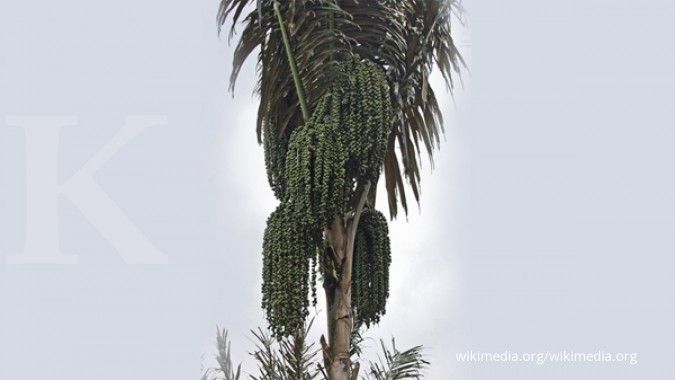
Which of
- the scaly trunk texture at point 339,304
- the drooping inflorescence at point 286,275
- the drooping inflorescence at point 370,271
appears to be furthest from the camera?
the drooping inflorescence at point 370,271

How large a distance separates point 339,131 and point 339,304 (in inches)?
43.1

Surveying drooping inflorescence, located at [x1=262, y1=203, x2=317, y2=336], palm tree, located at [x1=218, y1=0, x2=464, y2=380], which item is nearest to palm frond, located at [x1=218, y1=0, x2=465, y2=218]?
palm tree, located at [x1=218, y1=0, x2=464, y2=380]

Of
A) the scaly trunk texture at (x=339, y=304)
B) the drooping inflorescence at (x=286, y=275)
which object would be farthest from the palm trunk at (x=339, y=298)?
the drooping inflorescence at (x=286, y=275)

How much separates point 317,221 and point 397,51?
4.90ft

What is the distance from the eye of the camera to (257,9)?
17.1 ft

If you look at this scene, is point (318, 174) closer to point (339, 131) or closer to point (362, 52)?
point (339, 131)

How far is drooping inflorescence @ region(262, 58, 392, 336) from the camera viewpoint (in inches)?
177

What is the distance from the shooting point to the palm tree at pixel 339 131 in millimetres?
4578

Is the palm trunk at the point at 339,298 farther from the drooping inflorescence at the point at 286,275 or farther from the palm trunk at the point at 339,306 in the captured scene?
the drooping inflorescence at the point at 286,275

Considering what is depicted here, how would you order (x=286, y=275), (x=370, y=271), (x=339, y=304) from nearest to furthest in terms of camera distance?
(x=286, y=275) < (x=339, y=304) < (x=370, y=271)

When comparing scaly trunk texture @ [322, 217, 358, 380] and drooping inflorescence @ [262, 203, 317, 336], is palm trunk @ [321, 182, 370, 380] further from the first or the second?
drooping inflorescence @ [262, 203, 317, 336]

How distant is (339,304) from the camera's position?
5121 millimetres

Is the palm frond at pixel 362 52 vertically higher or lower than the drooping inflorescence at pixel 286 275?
higher

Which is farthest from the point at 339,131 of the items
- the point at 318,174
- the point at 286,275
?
the point at 286,275
